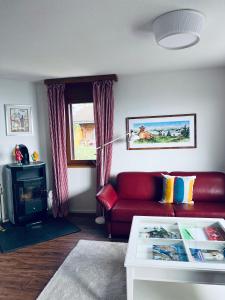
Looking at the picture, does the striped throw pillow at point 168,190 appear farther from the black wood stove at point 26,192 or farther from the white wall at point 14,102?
the white wall at point 14,102

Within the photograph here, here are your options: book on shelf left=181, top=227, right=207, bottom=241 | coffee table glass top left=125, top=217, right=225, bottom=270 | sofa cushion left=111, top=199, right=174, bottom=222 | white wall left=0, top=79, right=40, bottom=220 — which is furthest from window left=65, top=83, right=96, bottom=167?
book on shelf left=181, top=227, right=207, bottom=241

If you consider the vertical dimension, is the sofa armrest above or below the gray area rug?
above

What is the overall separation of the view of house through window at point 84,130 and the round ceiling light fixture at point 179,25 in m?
2.15

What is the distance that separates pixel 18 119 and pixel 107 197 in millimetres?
A: 1960

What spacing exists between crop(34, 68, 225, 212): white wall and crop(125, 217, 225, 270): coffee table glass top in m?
1.35

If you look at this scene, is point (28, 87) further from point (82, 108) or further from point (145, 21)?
point (145, 21)

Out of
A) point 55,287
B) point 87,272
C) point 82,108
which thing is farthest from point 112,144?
point 55,287

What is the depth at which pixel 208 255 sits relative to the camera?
6.02 ft

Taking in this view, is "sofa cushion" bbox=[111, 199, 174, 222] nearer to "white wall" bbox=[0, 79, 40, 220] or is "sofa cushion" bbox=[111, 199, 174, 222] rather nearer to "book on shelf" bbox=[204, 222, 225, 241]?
"book on shelf" bbox=[204, 222, 225, 241]

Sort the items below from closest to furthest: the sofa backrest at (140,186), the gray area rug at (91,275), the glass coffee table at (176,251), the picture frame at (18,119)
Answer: the glass coffee table at (176,251)
the gray area rug at (91,275)
the sofa backrest at (140,186)
the picture frame at (18,119)

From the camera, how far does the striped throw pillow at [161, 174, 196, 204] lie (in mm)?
3186

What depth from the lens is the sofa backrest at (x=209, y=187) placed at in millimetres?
3289

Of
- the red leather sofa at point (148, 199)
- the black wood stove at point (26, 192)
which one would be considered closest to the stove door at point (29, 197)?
the black wood stove at point (26, 192)

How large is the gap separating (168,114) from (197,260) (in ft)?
7.64
